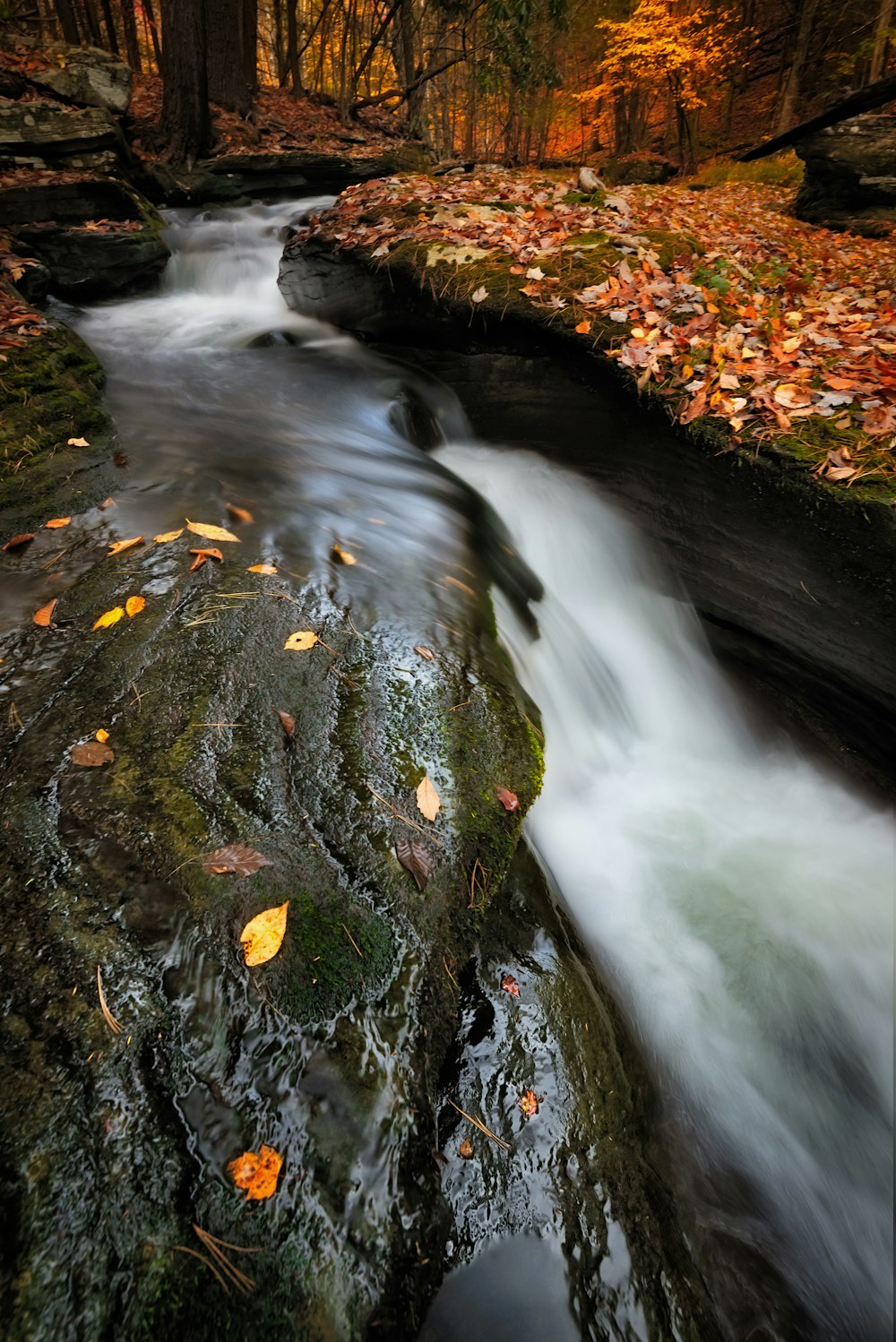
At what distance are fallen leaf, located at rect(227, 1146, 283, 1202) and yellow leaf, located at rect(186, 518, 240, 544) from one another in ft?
8.00

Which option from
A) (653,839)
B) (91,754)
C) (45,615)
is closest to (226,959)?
(91,754)

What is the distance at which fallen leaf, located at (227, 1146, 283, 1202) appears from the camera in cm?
127

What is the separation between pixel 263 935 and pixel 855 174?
476 inches

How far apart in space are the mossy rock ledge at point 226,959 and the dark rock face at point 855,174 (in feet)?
35.0

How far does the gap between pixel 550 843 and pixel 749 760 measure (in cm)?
182

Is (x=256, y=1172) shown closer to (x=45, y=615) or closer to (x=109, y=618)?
(x=109, y=618)

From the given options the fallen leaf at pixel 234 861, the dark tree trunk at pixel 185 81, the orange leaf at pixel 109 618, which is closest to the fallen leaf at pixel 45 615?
the orange leaf at pixel 109 618

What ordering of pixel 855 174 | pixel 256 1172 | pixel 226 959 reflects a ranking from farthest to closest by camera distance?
pixel 855 174 < pixel 226 959 < pixel 256 1172

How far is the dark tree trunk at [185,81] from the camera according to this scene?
927 centimetres

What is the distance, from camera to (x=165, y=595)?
99.9 inches

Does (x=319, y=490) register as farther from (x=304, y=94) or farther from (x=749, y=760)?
(x=304, y=94)

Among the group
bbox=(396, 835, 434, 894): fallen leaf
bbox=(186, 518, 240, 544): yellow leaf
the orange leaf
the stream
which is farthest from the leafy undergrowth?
the orange leaf

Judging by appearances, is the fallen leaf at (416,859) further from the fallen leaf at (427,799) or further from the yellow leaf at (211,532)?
the yellow leaf at (211,532)

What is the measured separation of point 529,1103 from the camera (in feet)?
5.78
